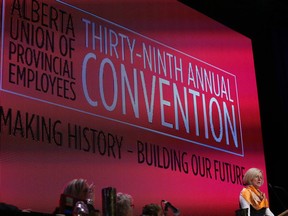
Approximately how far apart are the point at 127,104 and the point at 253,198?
4.07ft

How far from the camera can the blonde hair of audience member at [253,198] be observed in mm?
4918

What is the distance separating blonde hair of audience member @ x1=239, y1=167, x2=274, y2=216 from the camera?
4.92m

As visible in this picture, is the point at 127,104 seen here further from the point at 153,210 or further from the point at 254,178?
the point at 254,178

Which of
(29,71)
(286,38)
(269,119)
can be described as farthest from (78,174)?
(286,38)

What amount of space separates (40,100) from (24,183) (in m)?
0.56

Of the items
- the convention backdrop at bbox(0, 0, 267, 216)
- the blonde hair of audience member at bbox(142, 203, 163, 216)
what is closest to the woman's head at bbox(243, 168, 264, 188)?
the convention backdrop at bbox(0, 0, 267, 216)

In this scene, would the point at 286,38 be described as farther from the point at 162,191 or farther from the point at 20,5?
the point at 20,5

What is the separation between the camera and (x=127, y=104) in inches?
186

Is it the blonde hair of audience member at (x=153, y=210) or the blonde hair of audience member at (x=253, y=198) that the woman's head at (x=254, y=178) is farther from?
the blonde hair of audience member at (x=153, y=210)

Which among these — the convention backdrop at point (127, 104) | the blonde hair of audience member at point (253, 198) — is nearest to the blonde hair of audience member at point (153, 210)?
the convention backdrop at point (127, 104)

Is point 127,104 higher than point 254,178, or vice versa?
point 127,104

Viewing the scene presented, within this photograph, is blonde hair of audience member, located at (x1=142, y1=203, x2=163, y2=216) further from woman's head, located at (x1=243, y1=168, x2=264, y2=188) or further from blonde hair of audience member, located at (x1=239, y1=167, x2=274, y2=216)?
woman's head, located at (x1=243, y1=168, x2=264, y2=188)

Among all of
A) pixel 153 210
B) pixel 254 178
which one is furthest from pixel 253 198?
pixel 153 210

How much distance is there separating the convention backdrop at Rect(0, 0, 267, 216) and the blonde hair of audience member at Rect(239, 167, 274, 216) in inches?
13.8
